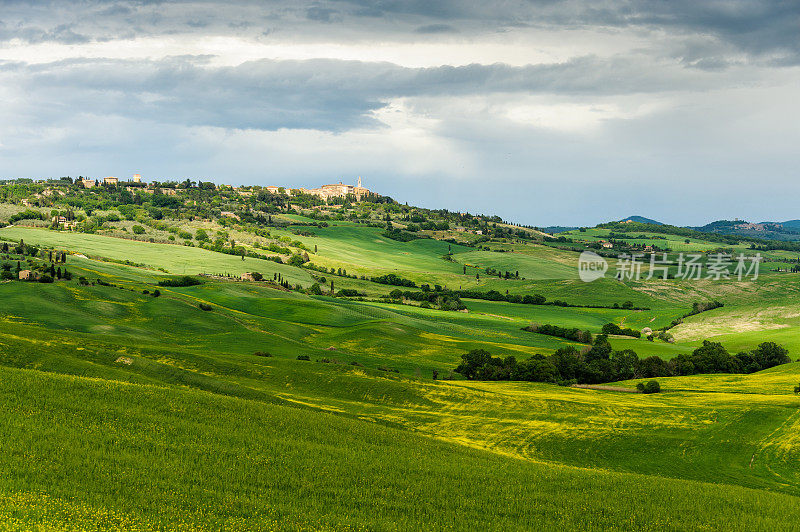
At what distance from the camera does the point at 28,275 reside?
13638cm

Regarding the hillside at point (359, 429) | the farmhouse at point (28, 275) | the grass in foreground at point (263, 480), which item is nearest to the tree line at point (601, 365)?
the hillside at point (359, 429)

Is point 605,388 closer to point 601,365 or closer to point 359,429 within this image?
point 601,365

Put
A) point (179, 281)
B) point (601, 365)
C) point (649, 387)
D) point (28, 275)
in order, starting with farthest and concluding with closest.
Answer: point (179, 281) < point (28, 275) < point (601, 365) < point (649, 387)

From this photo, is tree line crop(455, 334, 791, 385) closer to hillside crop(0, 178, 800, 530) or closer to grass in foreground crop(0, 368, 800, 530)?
hillside crop(0, 178, 800, 530)

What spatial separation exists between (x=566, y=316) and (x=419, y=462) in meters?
148

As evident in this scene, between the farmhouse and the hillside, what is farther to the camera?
the farmhouse

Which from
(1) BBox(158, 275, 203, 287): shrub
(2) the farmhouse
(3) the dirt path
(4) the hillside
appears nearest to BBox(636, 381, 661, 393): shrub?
(3) the dirt path

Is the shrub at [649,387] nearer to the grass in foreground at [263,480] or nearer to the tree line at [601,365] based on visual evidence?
the tree line at [601,365]

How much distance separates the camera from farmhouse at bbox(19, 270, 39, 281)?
135 meters

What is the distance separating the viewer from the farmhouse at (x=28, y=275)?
444 feet

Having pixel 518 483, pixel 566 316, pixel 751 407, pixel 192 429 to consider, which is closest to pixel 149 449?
pixel 192 429

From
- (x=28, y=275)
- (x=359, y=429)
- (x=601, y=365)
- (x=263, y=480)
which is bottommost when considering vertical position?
(x=28, y=275)

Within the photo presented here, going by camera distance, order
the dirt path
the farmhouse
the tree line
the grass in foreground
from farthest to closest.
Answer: the farmhouse < the tree line < the dirt path < the grass in foreground

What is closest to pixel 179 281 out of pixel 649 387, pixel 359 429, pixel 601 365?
pixel 601 365
